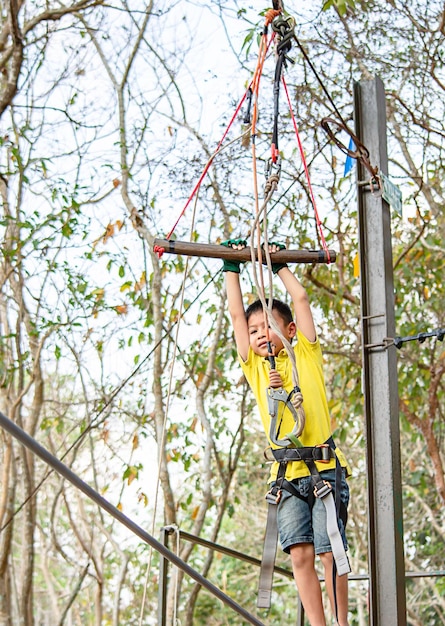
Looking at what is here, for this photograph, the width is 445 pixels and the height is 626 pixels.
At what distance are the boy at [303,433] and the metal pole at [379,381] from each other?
3.5 inches

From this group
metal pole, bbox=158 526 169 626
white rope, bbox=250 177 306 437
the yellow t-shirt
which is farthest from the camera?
metal pole, bbox=158 526 169 626

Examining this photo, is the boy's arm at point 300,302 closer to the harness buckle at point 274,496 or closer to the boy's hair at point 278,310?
the boy's hair at point 278,310

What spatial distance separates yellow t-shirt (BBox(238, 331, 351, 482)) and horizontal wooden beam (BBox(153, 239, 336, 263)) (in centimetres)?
27

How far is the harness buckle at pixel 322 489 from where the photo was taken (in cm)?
206

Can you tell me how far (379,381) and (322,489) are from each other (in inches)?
14.4

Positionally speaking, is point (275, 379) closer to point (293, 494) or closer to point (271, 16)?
point (293, 494)

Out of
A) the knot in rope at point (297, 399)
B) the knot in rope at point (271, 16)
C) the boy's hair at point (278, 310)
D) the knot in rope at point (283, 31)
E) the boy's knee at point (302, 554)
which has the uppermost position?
the knot in rope at point (271, 16)

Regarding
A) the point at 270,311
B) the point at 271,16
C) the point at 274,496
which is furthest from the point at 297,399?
the point at 271,16

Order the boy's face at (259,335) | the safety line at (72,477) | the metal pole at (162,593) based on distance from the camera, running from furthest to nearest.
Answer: the metal pole at (162,593)
the boy's face at (259,335)
the safety line at (72,477)

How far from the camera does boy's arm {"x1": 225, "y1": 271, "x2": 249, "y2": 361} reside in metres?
2.29

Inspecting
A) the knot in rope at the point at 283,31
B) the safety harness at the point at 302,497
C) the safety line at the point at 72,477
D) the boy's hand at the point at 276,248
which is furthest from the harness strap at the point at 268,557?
the knot in rope at the point at 283,31

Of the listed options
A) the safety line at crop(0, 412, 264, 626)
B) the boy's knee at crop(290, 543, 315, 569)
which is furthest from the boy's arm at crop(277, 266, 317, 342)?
the safety line at crop(0, 412, 264, 626)

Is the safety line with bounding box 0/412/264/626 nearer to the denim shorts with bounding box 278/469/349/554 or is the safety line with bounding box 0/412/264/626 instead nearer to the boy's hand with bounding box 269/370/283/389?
the denim shorts with bounding box 278/469/349/554

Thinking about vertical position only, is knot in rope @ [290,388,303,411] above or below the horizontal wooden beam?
below
